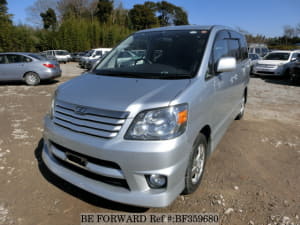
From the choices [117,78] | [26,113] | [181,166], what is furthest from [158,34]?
[26,113]

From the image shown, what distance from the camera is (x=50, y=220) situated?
2.19m

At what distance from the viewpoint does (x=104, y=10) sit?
43531mm

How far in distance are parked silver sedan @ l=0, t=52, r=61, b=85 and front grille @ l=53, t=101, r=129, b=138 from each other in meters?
8.28

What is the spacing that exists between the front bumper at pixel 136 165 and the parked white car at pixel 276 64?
474 inches

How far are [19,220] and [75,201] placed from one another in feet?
1.76

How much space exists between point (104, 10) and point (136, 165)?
47276mm

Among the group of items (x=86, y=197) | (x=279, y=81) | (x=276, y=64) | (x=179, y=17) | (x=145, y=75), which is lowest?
(x=86, y=197)

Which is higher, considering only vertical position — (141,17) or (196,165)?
(141,17)

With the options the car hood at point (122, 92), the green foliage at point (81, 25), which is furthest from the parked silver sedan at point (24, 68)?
the green foliage at point (81, 25)

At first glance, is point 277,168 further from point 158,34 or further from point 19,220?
point 19,220

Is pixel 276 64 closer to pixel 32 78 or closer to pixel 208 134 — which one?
pixel 208 134

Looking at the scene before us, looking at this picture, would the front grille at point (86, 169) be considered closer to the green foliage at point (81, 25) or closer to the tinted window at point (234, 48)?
the tinted window at point (234, 48)

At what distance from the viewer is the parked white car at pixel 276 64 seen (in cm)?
1196

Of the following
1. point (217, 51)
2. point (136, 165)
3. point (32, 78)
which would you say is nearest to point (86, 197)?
point (136, 165)
